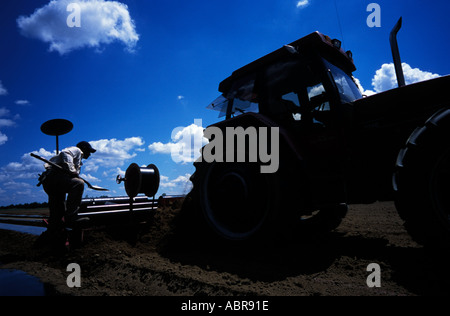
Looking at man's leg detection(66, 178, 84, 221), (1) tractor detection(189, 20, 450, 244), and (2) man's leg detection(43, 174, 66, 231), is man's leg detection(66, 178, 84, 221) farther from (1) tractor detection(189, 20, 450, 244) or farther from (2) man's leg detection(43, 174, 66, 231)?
(1) tractor detection(189, 20, 450, 244)

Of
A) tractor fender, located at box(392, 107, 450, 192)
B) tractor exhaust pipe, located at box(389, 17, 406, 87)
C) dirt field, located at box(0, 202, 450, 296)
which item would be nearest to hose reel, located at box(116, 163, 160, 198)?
dirt field, located at box(0, 202, 450, 296)

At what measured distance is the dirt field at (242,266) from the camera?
1.96 m

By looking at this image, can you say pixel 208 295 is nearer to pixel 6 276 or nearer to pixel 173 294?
pixel 173 294

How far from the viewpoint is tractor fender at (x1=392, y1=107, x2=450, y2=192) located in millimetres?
1956

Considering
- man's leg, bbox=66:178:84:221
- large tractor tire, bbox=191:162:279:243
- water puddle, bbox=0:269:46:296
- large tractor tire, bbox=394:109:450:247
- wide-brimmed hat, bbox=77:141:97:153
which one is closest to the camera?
large tractor tire, bbox=394:109:450:247

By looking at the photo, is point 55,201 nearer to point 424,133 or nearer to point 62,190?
point 62,190

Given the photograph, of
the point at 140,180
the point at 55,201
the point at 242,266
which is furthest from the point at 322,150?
the point at 55,201

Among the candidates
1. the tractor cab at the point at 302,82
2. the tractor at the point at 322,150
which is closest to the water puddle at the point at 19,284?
the tractor at the point at 322,150

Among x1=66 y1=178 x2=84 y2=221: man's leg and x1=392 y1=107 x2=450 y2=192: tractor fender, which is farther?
x1=66 y1=178 x2=84 y2=221: man's leg

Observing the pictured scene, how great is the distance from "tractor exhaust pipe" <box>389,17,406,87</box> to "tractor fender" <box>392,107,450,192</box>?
72cm

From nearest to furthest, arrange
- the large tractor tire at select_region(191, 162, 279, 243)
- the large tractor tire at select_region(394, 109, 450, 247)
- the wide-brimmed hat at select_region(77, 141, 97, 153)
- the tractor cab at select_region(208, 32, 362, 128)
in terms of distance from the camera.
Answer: the large tractor tire at select_region(394, 109, 450, 247)
the tractor cab at select_region(208, 32, 362, 128)
the large tractor tire at select_region(191, 162, 279, 243)
the wide-brimmed hat at select_region(77, 141, 97, 153)

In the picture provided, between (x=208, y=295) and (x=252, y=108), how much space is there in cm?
258

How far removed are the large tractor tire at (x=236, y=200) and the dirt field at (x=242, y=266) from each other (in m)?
0.28
